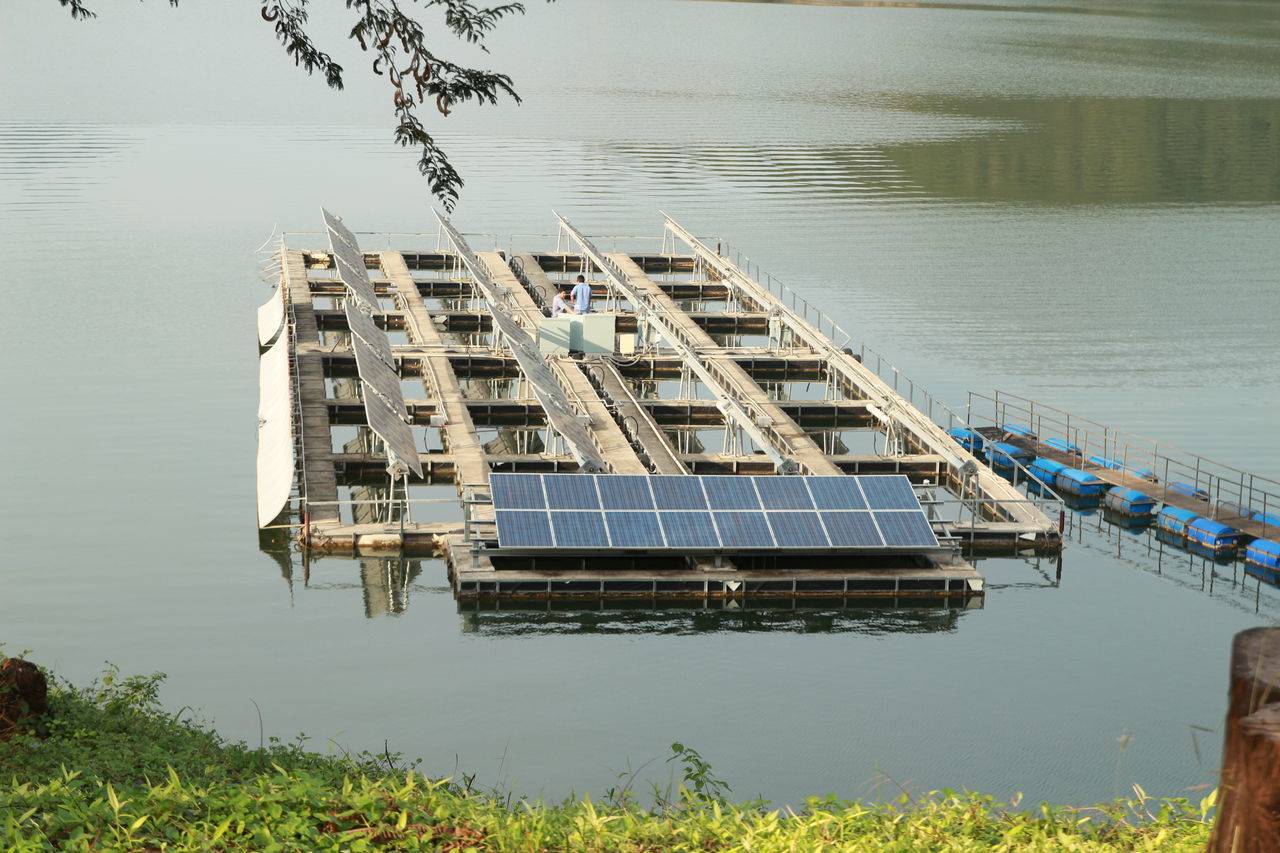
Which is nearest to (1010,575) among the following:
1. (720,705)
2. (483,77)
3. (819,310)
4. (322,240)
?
(720,705)

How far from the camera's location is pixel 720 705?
29703 millimetres

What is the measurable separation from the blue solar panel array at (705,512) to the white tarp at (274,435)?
21.4 ft

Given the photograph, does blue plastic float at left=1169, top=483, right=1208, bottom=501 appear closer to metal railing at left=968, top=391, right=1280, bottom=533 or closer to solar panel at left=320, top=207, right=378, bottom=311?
metal railing at left=968, top=391, right=1280, bottom=533

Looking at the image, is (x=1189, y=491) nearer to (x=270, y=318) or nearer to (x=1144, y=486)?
(x=1144, y=486)

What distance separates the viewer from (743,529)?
3591 centimetres

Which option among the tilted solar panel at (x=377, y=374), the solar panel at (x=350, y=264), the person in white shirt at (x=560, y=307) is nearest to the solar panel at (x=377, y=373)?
the tilted solar panel at (x=377, y=374)

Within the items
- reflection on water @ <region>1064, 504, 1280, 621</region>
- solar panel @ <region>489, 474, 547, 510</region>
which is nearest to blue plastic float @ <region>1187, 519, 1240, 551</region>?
reflection on water @ <region>1064, 504, 1280, 621</region>

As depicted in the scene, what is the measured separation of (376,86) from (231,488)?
11625 cm

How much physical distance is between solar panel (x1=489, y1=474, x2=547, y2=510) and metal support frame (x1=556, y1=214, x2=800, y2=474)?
7675mm

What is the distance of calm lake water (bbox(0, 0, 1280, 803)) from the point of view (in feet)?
95.5

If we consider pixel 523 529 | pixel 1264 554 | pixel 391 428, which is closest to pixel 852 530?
pixel 523 529

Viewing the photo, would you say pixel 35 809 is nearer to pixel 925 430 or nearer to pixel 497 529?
pixel 497 529

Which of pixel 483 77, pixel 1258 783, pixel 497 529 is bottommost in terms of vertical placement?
pixel 497 529

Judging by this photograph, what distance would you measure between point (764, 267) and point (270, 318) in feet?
86.7
